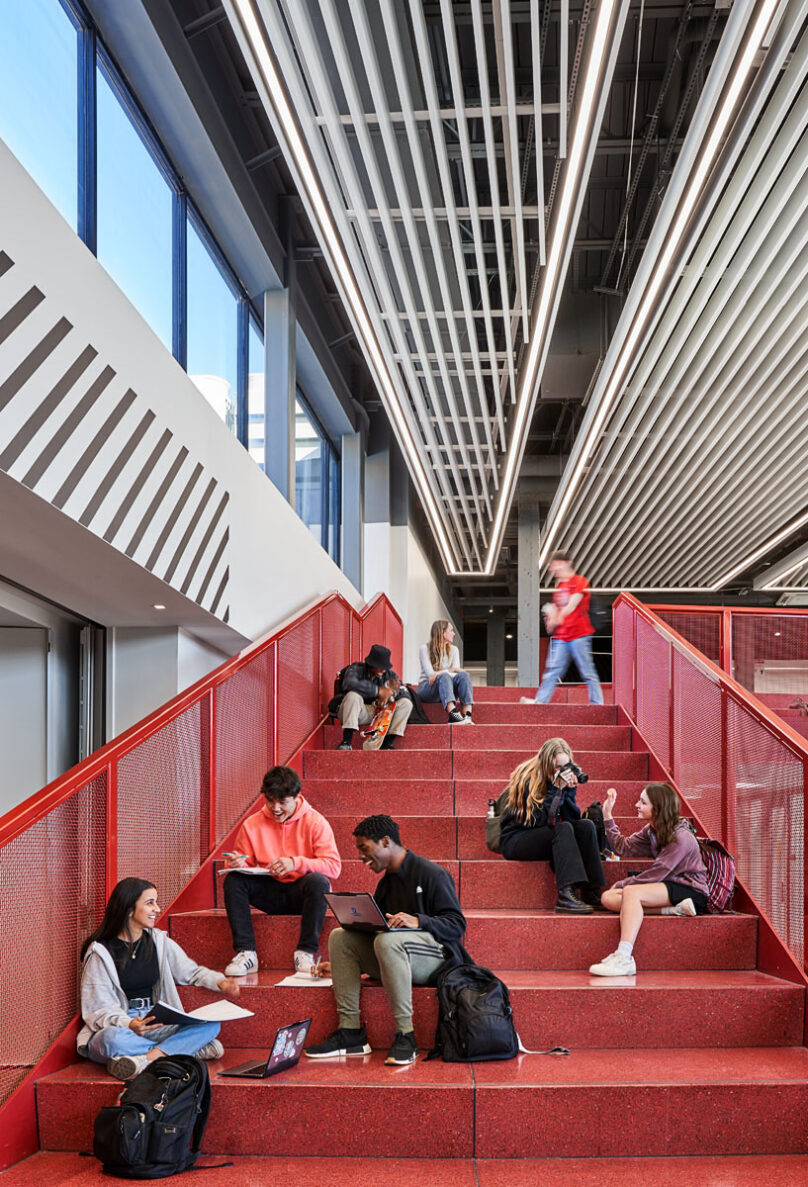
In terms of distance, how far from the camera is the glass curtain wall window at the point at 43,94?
17.8 feet

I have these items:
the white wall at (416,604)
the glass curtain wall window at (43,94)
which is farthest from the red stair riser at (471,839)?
the white wall at (416,604)

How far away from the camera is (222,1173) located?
154 inches

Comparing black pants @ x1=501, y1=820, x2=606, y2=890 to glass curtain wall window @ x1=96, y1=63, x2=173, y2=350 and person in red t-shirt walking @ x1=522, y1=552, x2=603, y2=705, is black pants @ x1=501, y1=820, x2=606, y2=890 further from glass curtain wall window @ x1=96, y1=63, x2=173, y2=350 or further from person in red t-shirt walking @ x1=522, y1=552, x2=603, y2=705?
glass curtain wall window @ x1=96, y1=63, x2=173, y2=350

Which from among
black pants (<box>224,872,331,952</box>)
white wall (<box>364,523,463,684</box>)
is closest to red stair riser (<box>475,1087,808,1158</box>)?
black pants (<box>224,872,331,952</box>)

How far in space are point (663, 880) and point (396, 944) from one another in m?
1.50

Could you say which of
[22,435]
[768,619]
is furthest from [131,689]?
[768,619]

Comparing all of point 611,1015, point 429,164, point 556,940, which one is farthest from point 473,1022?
point 429,164

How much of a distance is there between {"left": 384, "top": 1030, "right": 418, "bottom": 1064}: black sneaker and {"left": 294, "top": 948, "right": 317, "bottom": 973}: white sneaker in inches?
24.0

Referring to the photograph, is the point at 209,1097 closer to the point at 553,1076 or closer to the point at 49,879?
the point at 49,879

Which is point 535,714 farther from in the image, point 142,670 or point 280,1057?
point 280,1057

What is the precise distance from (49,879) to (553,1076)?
1.90 meters

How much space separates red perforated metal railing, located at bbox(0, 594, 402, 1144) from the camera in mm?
4031

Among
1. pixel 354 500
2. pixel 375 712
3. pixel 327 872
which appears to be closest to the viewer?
pixel 327 872

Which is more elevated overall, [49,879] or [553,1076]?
[49,879]
